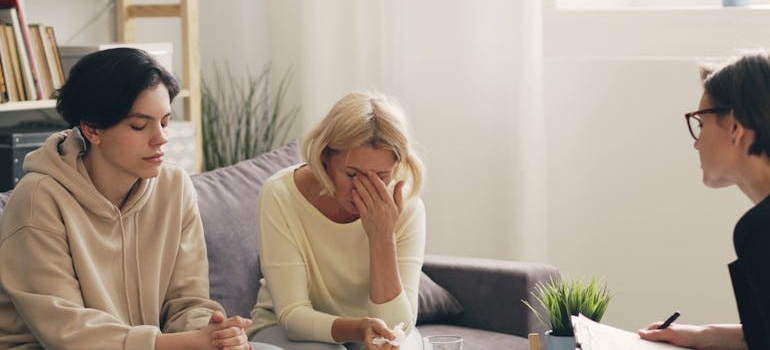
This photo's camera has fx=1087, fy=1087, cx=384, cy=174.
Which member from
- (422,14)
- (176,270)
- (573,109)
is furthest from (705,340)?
(422,14)

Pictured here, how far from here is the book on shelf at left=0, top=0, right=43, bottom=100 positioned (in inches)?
116

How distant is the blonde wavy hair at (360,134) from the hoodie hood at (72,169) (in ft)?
1.33

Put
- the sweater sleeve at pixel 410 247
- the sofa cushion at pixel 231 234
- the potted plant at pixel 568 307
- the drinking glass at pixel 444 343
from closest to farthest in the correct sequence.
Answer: the drinking glass at pixel 444 343
the potted plant at pixel 568 307
the sweater sleeve at pixel 410 247
the sofa cushion at pixel 231 234

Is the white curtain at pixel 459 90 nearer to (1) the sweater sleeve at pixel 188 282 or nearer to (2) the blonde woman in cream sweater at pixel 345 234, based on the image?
(2) the blonde woman in cream sweater at pixel 345 234

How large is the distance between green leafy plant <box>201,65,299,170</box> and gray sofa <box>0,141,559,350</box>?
926 millimetres

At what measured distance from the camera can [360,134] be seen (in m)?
2.32

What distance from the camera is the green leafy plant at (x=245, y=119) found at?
3914mm

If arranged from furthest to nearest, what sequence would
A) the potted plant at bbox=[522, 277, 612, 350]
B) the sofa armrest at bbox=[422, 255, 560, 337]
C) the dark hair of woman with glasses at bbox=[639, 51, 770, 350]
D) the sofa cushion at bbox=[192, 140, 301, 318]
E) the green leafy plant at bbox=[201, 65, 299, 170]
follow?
the green leafy plant at bbox=[201, 65, 299, 170] < the sofa armrest at bbox=[422, 255, 560, 337] < the sofa cushion at bbox=[192, 140, 301, 318] < the potted plant at bbox=[522, 277, 612, 350] < the dark hair of woman with glasses at bbox=[639, 51, 770, 350]

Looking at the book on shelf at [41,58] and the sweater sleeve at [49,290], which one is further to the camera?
the book on shelf at [41,58]

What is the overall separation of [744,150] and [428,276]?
1.26m

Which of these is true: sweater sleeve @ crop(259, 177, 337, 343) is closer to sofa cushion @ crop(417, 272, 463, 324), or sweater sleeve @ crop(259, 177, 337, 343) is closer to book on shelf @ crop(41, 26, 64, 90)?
sofa cushion @ crop(417, 272, 463, 324)

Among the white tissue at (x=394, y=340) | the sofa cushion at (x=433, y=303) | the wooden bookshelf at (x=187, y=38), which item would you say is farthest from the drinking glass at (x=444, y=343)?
the wooden bookshelf at (x=187, y=38)

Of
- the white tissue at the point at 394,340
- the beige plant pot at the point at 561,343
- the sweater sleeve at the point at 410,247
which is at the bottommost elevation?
the beige plant pot at the point at 561,343

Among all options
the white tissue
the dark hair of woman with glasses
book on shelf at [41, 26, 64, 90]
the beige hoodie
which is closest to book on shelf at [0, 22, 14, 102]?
book on shelf at [41, 26, 64, 90]
